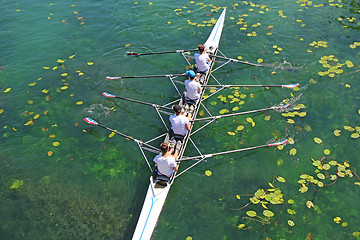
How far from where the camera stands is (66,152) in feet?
30.8

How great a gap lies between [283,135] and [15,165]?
9.98 metres

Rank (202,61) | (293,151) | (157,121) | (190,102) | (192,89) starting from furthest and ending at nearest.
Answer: (202,61) < (157,121) < (190,102) < (192,89) < (293,151)

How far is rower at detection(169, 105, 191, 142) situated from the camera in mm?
8070

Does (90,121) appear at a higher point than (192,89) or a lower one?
lower

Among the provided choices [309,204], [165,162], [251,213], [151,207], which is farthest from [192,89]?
[309,204]

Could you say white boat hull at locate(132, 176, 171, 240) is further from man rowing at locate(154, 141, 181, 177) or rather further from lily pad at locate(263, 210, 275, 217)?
lily pad at locate(263, 210, 275, 217)

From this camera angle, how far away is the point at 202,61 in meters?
10.5

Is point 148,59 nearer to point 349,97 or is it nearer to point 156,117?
point 156,117

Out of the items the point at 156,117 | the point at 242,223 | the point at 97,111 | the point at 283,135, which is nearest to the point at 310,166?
the point at 283,135

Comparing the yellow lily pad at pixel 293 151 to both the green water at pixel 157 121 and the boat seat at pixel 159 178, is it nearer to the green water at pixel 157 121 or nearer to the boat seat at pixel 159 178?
the green water at pixel 157 121

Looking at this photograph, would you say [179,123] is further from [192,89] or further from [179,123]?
[192,89]

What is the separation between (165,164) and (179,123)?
1.60 metres

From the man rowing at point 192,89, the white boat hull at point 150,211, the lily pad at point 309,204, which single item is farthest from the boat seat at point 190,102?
the lily pad at point 309,204

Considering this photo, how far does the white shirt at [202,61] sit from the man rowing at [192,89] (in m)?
1.23
